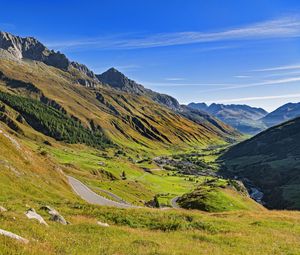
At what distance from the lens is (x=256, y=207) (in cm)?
12269

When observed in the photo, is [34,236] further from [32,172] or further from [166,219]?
[32,172]

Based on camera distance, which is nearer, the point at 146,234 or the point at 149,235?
the point at 149,235

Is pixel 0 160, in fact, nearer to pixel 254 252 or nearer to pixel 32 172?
pixel 32 172

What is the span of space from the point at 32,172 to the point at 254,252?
224ft

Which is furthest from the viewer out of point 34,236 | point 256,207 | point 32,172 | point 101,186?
point 101,186

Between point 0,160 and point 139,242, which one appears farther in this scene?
point 0,160

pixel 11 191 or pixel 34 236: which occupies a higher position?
pixel 34 236

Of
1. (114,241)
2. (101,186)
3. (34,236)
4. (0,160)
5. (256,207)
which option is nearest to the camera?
(34,236)

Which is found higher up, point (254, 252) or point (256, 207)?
point (254, 252)

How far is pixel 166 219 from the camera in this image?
37312 mm

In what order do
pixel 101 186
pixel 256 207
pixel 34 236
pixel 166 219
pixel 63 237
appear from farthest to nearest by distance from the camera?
pixel 101 186
pixel 256 207
pixel 166 219
pixel 63 237
pixel 34 236

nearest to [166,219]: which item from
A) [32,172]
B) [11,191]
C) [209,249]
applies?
[209,249]

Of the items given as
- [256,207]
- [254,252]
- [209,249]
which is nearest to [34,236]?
[209,249]

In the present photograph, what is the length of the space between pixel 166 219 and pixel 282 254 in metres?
13.9
